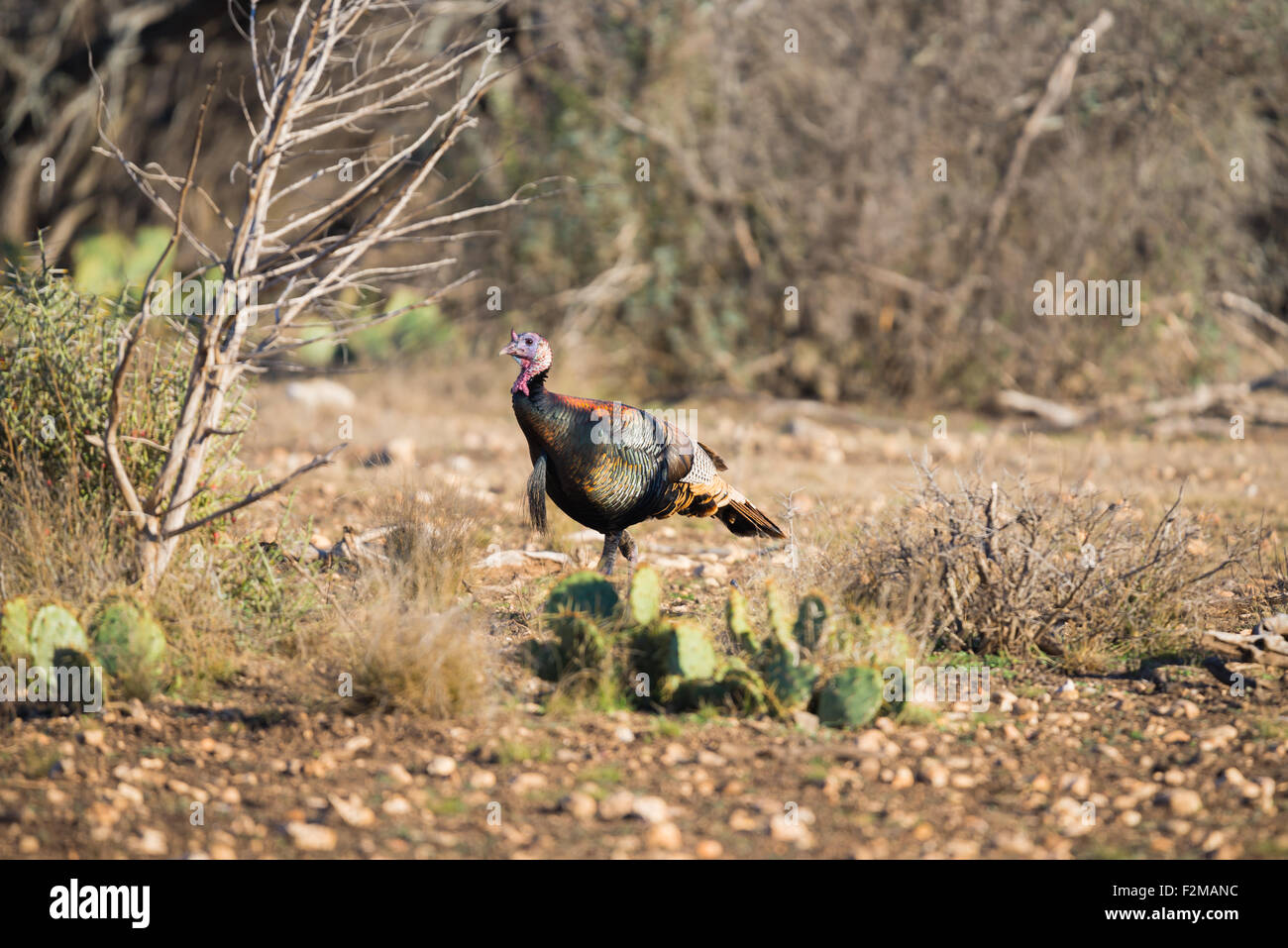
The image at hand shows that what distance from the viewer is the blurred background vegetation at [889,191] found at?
11.6m

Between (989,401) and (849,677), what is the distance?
809 centimetres

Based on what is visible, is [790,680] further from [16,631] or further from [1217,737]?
[16,631]

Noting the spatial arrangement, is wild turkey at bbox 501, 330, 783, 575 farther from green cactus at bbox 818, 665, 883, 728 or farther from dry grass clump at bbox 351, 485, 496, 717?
green cactus at bbox 818, 665, 883, 728

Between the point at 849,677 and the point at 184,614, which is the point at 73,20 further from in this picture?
the point at 849,677

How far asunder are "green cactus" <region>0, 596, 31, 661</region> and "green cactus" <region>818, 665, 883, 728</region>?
277 centimetres

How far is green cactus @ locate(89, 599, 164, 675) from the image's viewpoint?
4223mm

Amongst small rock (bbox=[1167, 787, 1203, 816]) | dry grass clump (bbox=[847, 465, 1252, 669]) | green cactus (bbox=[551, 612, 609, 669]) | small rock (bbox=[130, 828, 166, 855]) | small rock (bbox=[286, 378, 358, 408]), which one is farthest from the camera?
small rock (bbox=[286, 378, 358, 408])

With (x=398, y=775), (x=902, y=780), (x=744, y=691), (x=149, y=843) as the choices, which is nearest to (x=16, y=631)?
(x=149, y=843)

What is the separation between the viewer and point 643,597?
451 cm

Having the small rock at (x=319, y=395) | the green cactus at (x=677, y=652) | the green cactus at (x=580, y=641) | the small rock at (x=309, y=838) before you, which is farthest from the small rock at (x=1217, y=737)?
the small rock at (x=319, y=395)

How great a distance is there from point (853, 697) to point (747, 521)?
1932 millimetres

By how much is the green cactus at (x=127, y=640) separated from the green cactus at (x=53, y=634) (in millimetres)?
67

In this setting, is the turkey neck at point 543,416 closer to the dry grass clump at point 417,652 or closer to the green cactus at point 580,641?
the dry grass clump at point 417,652

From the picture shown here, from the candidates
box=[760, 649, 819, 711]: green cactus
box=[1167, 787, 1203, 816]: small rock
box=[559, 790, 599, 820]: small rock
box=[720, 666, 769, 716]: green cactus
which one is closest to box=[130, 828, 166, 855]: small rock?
box=[559, 790, 599, 820]: small rock
